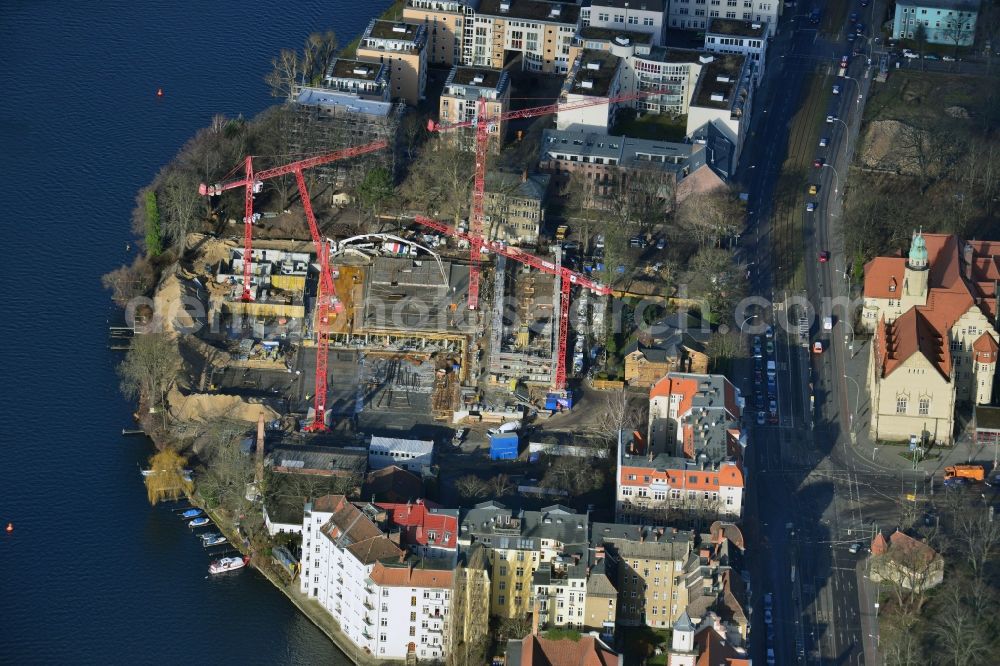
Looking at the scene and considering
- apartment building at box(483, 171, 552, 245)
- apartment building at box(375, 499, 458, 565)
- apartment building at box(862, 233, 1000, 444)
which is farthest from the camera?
apartment building at box(483, 171, 552, 245)

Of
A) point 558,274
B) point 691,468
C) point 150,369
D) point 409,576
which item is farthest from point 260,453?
point 558,274

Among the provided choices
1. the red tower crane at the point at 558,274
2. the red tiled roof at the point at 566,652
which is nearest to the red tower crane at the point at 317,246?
the red tower crane at the point at 558,274

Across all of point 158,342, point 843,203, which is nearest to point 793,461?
point 843,203

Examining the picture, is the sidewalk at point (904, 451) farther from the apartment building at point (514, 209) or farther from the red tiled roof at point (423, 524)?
the red tiled roof at point (423, 524)

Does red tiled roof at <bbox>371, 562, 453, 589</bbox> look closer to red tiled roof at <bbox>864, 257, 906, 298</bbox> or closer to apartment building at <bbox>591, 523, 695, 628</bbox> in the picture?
apartment building at <bbox>591, 523, 695, 628</bbox>

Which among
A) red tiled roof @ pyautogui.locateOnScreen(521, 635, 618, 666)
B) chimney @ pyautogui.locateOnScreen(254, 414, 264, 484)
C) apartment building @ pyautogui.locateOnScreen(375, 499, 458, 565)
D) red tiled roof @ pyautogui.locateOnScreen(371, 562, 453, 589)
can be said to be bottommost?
red tiled roof @ pyautogui.locateOnScreen(521, 635, 618, 666)

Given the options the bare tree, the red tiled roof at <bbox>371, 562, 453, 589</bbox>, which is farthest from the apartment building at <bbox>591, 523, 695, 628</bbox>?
the bare tree
